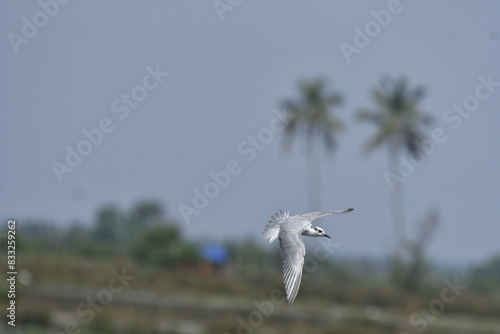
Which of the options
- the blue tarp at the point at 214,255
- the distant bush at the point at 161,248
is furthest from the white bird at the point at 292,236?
the distant bush at the point at 161,248

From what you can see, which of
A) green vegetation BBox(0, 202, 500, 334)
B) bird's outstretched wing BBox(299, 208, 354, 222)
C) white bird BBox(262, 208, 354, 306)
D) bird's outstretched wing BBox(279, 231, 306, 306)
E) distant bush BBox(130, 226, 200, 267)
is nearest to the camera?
bird's outstretched wing BBox(279, 231, 306, 306)

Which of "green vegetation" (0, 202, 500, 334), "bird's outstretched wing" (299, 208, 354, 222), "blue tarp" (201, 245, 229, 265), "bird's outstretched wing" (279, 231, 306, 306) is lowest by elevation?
"bird's outstretched wing" (279, 231, 306, 306)

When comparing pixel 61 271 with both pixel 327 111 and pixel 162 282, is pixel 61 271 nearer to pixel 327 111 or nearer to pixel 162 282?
pixel 162 282

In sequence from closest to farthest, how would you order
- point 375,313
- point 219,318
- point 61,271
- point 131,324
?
point 131,324
point 219,318
point 375,313
point 61,271

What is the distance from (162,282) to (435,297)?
43.8 feet

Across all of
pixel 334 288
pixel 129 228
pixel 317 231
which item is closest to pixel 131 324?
pixel 334 288

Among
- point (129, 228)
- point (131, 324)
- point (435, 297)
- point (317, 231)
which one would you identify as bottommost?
point (317, 231)

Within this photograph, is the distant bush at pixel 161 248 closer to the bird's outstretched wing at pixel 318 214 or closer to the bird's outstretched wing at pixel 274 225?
the bird's outstretched wing at pixel 274 225

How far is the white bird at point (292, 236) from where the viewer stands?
38.9 feet

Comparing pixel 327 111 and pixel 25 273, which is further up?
pixel 327 111

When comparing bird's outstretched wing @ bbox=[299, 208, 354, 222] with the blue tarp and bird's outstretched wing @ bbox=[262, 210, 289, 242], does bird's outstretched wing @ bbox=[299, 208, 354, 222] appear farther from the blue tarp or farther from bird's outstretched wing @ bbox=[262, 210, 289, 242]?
the blue tarp

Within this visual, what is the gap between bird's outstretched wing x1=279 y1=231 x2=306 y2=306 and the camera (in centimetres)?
1173

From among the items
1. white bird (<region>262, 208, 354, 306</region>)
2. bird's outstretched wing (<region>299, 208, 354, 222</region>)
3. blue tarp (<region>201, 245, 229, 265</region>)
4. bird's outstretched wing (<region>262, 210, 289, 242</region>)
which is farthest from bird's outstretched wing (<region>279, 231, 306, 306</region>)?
blue tarp (<region>201, 245, 229, 265</region>)

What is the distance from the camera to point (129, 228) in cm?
15212
